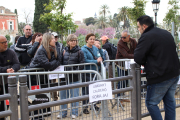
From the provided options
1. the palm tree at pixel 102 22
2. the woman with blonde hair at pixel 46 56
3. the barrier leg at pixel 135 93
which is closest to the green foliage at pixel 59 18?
the woman with blonde hair at pixel 46 56

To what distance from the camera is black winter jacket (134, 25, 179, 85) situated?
266 centimetres

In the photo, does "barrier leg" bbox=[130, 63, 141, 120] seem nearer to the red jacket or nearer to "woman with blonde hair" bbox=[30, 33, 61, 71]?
"woman with blonde hair" bbox=[30, 33, 61, 71]

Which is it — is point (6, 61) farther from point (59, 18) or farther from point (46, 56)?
point (59, 18)

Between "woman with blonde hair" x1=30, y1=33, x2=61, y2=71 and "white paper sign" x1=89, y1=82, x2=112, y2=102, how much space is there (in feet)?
5.49

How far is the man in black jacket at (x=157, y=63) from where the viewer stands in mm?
2664

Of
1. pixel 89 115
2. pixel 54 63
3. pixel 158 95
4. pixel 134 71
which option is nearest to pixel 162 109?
pixel 158 95

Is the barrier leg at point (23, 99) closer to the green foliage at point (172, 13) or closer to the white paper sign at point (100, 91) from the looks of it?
the white paper sign at point (100, 91)

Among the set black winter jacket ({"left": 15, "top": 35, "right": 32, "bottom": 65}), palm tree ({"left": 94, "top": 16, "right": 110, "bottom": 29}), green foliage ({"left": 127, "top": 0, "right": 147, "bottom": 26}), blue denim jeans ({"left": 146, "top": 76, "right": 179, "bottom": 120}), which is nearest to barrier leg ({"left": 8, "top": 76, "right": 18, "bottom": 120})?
blue denim jeans ({"left": 146, "top": 76, "right": 179, "bottom": 120})

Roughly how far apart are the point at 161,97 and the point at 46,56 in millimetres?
2372

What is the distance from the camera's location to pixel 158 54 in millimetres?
2672

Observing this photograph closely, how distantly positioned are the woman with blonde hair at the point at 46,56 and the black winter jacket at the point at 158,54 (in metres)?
1.86

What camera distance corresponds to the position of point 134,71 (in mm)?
2840

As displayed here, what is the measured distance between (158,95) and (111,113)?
0.73 m

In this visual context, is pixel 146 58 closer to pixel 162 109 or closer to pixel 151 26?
pixel 151 26
